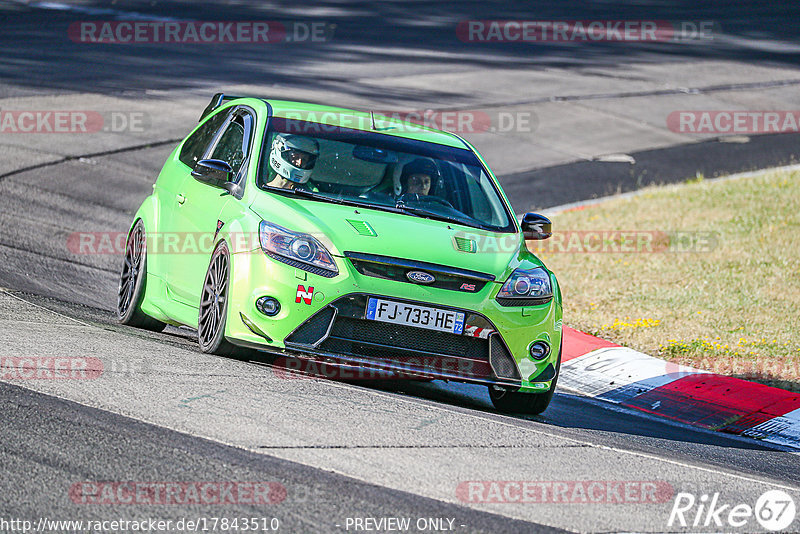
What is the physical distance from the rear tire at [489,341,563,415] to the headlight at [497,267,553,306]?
1.30 ft

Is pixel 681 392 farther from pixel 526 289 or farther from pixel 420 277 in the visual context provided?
pixel 420 277

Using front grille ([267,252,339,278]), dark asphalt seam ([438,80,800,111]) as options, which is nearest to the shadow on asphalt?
dark asphalt seam ([438,80,800,111])

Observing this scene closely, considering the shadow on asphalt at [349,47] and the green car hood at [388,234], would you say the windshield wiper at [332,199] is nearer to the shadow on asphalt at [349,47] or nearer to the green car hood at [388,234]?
the green car hood at [388,234]

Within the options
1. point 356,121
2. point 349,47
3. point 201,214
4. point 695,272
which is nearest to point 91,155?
point 695,272

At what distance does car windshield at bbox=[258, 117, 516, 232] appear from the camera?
7.64 metres

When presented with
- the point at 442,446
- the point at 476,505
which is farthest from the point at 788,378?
the point at 476,505

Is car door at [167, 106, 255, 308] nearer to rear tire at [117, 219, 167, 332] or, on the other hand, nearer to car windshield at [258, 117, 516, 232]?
car windshield at [258, 117, 516, 232]

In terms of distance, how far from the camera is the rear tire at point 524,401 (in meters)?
7.40

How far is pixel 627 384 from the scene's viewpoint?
912 centimetres

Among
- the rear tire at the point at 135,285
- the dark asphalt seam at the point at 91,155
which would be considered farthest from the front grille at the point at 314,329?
the dark asphalt seam at the point at 91,155

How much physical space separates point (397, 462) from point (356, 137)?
327cm

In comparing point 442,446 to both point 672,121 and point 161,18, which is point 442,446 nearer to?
point 672,121

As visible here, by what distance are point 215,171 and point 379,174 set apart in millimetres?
1080

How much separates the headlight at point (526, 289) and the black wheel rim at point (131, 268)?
284 centimetres
